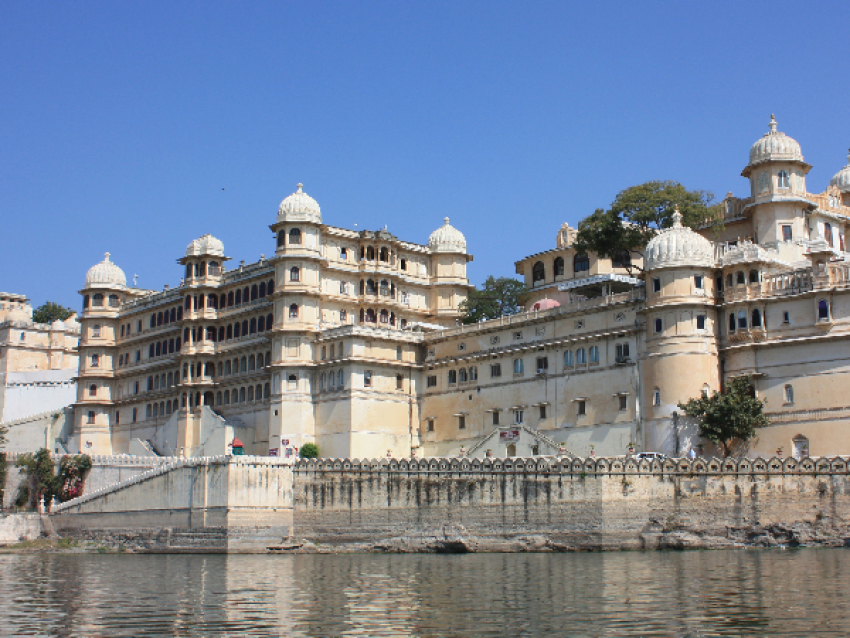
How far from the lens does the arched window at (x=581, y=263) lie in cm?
8112

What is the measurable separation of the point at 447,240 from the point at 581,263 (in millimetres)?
9953

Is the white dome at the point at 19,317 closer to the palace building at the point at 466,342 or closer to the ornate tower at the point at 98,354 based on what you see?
the ornate tower at the point at 98,354

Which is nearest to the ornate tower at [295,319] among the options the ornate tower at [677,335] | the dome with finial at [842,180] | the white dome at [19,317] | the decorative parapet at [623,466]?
the decorative parapet at [623,466]

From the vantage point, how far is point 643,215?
66500mm

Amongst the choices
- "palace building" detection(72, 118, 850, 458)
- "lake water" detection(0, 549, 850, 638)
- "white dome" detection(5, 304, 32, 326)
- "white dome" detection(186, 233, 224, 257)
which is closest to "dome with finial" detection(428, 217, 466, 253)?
"palace building" detection(72, 118, 850, 458)

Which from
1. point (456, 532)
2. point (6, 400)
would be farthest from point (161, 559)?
point (6, 400)

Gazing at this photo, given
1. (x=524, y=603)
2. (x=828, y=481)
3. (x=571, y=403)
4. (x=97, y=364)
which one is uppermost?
(x=97, y=364)

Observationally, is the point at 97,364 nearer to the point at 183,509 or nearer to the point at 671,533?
the point at 183,509

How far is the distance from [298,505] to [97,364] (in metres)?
40.1

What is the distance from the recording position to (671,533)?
161 feet

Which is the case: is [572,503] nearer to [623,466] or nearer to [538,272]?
[623,466]

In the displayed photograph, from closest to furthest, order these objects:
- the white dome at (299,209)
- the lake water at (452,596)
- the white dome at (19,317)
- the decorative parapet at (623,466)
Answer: the lake water at (452,596), the decorative parapet at (623,466), the white dome at (299,209), the white dome at (19,317)

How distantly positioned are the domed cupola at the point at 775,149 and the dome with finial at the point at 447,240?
81.6 feet

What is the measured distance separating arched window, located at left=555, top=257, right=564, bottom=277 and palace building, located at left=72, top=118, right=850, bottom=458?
149 mm
